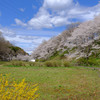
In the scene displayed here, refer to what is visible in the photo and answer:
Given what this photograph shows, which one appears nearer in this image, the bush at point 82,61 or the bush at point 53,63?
the bush at point 53,63

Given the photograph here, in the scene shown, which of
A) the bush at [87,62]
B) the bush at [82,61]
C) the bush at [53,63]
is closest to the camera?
the bush at [53,63]

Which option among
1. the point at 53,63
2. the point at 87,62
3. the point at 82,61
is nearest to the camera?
the point at 53,63

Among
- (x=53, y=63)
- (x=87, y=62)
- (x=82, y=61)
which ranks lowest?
(x=53, y=63)

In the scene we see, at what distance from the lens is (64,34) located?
151ft

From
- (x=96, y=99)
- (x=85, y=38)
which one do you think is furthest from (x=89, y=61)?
(x=96, y=99)

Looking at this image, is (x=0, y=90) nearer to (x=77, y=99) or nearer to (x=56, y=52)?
(x=77, y=99)

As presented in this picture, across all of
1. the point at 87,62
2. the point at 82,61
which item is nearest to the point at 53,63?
the point at 82,61

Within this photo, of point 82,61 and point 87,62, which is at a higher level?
point 82,61

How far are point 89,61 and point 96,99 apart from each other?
16896 mm

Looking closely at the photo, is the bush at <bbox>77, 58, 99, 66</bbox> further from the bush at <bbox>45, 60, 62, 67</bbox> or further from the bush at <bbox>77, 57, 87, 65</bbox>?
the bush at <bbox>45, 60, 62, 67</bbox>

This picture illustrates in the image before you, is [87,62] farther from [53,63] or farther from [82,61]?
[53,63]

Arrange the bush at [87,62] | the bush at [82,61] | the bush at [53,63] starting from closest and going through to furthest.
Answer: the bush at [53,63] < the bush at [87,62] < the bush at [82,61]

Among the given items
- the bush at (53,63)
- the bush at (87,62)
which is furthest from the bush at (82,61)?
the bush at (53,63)

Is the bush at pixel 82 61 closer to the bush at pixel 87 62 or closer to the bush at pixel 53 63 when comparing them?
the bush at pixel 87 62
